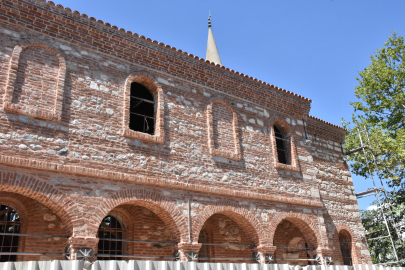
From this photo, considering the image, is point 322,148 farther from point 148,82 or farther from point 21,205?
point 21,205

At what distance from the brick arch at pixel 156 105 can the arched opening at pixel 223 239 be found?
321 cm

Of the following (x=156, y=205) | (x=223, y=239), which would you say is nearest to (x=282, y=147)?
(x=223, y=239)

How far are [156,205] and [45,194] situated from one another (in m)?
2.34

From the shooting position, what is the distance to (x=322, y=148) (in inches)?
539

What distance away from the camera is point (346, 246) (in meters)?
12.8

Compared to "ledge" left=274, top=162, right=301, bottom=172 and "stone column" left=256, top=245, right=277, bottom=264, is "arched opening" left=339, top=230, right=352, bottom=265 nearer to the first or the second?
"ledge" left=274, top=162, right=301, bottom=172

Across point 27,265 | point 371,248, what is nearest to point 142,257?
point 27,265

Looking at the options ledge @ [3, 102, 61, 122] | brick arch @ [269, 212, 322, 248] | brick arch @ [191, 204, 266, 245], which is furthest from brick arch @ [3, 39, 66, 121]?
brick arch @ [269, 212, 322, 248]

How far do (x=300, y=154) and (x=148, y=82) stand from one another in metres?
5.51

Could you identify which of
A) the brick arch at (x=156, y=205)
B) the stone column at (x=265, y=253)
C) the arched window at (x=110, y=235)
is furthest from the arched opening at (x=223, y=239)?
the arched window at (x=110, y=235)

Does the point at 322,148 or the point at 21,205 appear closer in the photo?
the point at 21,205

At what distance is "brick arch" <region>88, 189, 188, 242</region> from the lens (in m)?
7.59

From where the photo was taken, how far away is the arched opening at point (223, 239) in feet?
33.6

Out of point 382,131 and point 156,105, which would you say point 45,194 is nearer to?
point 156,105
